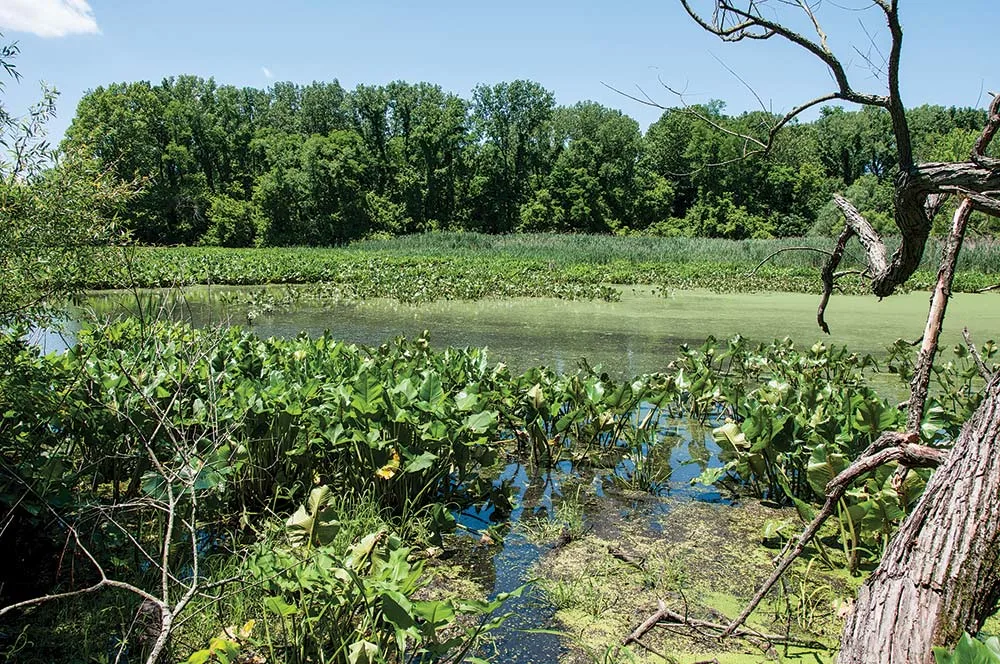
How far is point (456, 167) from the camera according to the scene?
49750mm

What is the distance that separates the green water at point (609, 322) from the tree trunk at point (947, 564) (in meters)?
5.38

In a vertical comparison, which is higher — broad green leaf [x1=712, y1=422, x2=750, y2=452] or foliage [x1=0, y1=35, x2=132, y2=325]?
foliage [x1=0, y1=35, x2=132, y2=325]

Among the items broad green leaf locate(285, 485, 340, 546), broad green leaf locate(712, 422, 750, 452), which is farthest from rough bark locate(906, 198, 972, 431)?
broad green leaf locate(285, 485, 340, 546)

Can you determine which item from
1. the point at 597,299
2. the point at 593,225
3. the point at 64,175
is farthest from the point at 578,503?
the point at 593,225

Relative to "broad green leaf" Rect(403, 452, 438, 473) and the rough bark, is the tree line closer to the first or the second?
"broad green leaf" Rect(403, 452, 438, 473)

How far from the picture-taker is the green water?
8477 mm

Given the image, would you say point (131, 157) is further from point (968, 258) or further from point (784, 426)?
point (784, 426)

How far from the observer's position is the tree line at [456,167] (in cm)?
4250

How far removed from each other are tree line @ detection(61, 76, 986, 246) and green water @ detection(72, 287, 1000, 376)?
96.5 ft

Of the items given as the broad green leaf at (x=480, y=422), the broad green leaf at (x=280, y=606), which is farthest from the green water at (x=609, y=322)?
the broad green leaf at (x=280, y=606)

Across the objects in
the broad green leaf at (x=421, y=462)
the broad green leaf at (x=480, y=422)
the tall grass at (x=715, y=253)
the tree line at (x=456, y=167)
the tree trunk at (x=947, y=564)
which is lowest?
the broad green leaf at (x=421, y=462)

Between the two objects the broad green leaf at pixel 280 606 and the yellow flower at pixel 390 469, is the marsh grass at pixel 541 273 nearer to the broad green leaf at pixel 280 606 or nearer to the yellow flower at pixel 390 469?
the yellow flower at pixel 390 469

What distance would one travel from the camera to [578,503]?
3891 mm

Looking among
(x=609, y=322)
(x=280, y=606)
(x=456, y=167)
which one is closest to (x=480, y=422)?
(x=280, y=606)
